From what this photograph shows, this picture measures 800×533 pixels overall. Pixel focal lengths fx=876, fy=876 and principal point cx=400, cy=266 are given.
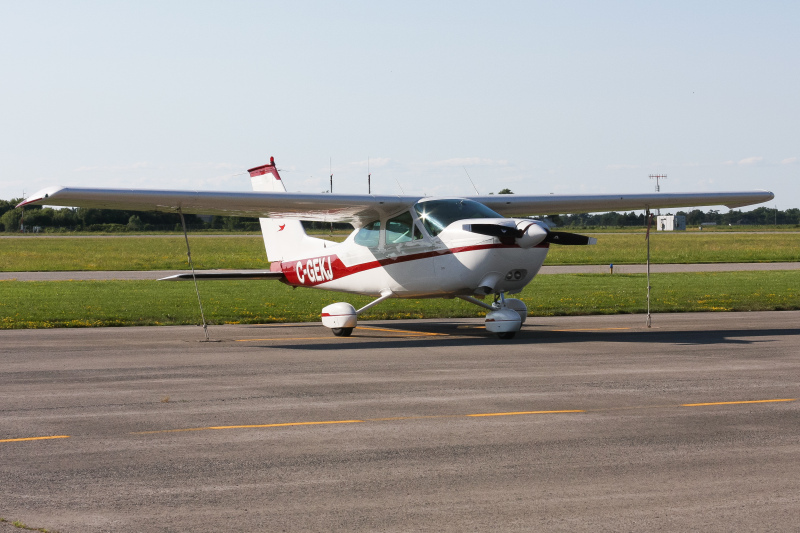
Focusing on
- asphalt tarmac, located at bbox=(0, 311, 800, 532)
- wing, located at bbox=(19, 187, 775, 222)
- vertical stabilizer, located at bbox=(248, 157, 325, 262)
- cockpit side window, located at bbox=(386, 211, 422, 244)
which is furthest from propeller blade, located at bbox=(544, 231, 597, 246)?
vertical stabilizer, located at bbox=(248, 157, 325, 262)

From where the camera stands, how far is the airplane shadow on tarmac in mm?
14969

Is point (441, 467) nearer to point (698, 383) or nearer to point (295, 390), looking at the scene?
point (295, 390)

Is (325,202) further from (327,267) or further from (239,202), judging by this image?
(327,267)

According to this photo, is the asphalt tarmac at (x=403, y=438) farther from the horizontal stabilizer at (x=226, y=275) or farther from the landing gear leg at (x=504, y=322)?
the horizontal stabilizer at (x=226, y=275)

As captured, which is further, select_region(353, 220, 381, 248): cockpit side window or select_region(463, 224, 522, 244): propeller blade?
select_region(353, 220, 381, 248): cockpit side window

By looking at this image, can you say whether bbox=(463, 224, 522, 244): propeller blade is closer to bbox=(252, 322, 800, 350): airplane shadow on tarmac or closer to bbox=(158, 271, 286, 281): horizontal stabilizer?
bbox=(252, 322, 800, 350): airplane shadow on tarmac

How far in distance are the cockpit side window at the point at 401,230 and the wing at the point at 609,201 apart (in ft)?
7.49

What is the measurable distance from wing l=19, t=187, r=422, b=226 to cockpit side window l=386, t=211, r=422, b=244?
0.65 feet

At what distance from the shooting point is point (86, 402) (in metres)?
9.43

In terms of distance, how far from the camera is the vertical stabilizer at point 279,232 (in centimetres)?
1970

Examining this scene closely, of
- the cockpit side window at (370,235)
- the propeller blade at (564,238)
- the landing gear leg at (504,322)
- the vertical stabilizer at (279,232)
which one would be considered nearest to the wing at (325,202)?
the cockpit side window at (370,235)

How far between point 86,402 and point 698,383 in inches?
276

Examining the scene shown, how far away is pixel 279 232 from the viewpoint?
20453 mm

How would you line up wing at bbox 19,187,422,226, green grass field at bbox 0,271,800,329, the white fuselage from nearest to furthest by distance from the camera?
wing at bbox 19,187,422,226 → the white fuselage → green grass field at bbox 0,271,800,329
